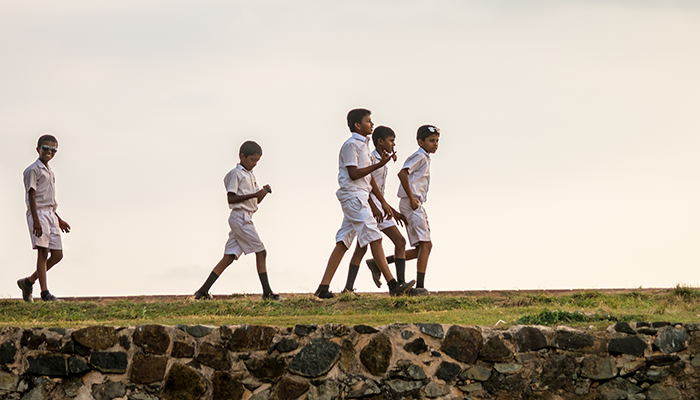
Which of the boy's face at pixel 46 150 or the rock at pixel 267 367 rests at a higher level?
the boy's face at pixel 46 150

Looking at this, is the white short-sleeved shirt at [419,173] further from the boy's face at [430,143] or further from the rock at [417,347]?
the rock at [417,347]

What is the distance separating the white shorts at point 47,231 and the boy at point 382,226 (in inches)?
159

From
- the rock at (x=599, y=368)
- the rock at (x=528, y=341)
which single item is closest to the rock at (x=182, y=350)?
the rock at (x=528, y=341)

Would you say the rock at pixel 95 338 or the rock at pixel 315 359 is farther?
the rock at pixel 95 338

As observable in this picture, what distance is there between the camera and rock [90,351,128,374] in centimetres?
678

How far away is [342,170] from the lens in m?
9.81

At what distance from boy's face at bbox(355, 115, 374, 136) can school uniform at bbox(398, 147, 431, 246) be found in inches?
28.0

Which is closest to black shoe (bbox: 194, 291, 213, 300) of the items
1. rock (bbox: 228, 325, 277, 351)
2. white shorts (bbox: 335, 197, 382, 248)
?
white shorts (bbox: 335, 197, 382, 248)

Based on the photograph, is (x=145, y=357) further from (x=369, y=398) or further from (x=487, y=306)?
(x=487, y=306)

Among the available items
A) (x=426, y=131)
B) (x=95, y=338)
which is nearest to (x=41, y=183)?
(x=95, y=338)

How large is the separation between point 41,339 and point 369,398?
2878 millimetres

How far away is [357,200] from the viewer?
9.59 metres

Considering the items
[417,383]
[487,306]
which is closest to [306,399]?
[417,383]

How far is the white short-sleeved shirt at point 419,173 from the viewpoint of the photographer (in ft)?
33.7
